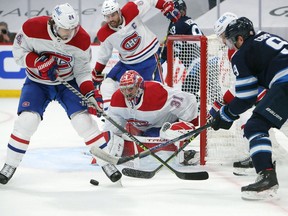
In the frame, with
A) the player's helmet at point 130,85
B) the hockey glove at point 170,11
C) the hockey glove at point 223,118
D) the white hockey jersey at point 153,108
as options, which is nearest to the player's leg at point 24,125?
the player's helmet at point 130,85

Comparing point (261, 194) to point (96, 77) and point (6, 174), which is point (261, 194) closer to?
point (6, 174)

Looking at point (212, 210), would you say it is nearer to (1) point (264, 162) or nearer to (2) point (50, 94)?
(1) point (264, 162)

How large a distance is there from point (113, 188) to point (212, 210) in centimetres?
71

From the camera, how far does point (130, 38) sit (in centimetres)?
540

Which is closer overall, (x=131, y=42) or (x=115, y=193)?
(x=115, y=193)

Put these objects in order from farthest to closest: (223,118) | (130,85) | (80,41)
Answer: (130,85) → (80,41) → (223,118)

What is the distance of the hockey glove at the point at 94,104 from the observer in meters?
3.96

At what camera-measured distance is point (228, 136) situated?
484 cm

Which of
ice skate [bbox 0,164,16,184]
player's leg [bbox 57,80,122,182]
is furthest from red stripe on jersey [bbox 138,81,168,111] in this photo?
ice skate [bbox 0,164,16,184]

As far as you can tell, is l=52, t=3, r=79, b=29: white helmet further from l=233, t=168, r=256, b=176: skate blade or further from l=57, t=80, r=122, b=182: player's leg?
l=233, t=168, r=256, b=176: skate blade

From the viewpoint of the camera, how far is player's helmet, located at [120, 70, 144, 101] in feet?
13.9

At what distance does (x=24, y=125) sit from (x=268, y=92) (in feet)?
4.34

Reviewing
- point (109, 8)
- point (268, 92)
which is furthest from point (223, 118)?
point (109, 8)

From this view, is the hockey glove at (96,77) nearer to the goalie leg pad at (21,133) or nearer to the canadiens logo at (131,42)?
the canadiens logo at (131,42)
